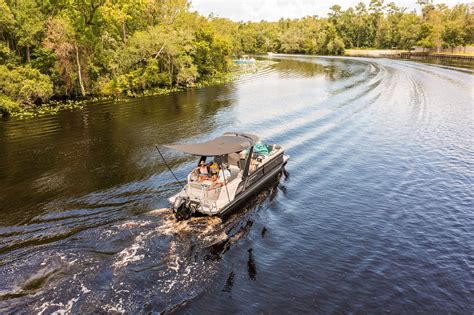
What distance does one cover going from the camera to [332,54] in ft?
478

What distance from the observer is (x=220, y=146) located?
1758cm

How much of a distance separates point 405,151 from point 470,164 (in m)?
4.42

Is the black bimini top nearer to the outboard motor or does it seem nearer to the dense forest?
the outboard motor

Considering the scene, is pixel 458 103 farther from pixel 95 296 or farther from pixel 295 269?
pixel 95 296

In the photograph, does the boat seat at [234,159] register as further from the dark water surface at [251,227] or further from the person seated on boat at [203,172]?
the dark water surface at [251,227]

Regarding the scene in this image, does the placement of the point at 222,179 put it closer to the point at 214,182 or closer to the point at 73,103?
the point at 214,182

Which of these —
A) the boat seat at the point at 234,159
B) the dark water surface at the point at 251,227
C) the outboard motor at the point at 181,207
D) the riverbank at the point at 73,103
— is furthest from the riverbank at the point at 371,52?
the outboard motor at the point at 181,207

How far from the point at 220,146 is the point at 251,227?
443 cm

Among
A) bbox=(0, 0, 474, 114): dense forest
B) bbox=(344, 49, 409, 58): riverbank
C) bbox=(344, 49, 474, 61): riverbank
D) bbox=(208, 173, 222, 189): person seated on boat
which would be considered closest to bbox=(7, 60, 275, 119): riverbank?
bbox=(0, 0, 474, 114): dense forest

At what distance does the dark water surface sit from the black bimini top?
3.40 metres

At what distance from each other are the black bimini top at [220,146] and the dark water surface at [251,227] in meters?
3.40

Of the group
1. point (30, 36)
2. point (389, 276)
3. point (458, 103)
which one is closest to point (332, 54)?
point (458, 103)

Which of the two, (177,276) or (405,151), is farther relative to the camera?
(405,151)

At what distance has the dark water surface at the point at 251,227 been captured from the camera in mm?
12234
